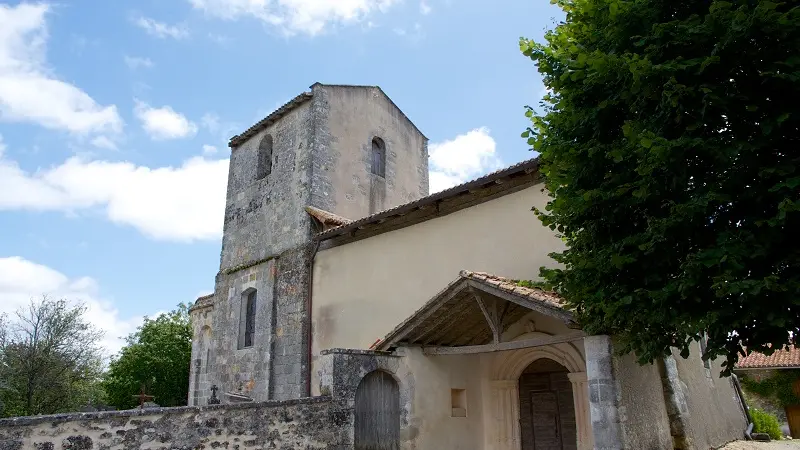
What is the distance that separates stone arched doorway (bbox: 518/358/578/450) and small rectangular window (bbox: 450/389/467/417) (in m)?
1.26

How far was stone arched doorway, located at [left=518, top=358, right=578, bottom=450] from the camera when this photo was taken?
966 cm

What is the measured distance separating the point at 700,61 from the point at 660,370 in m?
→ 5.57

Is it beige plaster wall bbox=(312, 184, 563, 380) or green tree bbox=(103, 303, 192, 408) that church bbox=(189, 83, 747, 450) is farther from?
green tree bbox=(103, 303, 192, 408)

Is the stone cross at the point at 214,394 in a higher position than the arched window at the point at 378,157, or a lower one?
lower

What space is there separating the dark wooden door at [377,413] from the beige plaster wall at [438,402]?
181mm

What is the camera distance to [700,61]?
4570 mm

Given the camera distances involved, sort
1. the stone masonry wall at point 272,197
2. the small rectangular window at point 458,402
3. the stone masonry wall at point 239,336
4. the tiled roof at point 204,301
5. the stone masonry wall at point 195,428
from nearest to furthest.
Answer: the stone masonry wall at point 195,428 → the small rectangular window at point 458,402 → the stone masonry wall at point 239,336 → the stone masonry wall at point 272,197 → the tiled roof at point 204,301

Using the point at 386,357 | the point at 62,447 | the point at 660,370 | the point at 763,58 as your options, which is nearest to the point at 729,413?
the point at 660,370

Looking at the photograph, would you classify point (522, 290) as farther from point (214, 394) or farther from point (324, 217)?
point (214, 394)

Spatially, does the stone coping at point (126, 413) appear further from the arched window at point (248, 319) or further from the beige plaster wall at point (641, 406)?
the arched window at point (248, 319)

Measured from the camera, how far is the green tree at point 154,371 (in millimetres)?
24453

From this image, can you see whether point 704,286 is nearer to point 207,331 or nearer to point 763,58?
point 763,58

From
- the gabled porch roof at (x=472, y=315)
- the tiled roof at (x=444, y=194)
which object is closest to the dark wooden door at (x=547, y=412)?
the gabled porch roof at (x=472, y=315)

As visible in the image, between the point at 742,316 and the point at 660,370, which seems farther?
the point at 660,370
